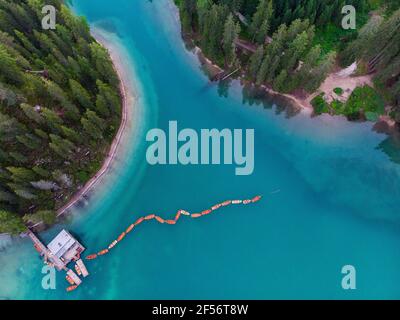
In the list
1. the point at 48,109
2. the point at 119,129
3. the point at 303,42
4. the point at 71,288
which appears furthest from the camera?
the point at 119,129

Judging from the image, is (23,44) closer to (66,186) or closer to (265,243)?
(66,186)

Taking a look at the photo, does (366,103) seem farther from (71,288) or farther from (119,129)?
(71,288)

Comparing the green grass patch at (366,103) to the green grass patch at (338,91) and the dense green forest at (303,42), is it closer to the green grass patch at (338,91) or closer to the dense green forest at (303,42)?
the dense green forest at (303,42)

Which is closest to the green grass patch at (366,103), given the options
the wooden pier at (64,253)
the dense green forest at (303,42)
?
the dense green forest at (303,42)

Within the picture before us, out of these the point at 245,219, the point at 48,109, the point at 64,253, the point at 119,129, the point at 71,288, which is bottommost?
the point at 71,288

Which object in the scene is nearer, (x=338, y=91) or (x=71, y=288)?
(x=71, y=288)

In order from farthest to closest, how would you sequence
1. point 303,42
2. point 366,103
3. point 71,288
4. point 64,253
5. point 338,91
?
1. point 338,91
2. point 366,103
3. point 303,42
4. point 64,253
5. point 71,288

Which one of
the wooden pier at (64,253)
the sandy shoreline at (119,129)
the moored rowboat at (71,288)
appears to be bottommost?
the moored rowboat at (71,288)

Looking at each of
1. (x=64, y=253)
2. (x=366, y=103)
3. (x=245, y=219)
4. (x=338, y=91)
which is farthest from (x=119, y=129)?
(x=366, y=103)
